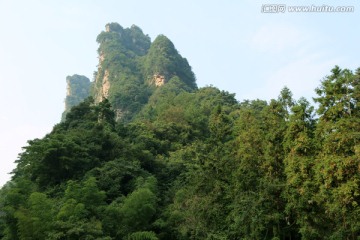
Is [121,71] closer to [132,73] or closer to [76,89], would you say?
[132,73]

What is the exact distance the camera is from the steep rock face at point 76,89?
3034 inches

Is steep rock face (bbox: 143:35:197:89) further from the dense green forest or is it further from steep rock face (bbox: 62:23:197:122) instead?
the dense green forest

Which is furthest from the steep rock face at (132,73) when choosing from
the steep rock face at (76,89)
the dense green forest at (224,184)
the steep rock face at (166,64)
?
the dense green forest at (224,184)

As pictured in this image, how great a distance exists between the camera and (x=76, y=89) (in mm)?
80125

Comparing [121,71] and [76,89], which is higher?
[76,89]

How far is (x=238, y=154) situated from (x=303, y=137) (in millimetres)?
2610

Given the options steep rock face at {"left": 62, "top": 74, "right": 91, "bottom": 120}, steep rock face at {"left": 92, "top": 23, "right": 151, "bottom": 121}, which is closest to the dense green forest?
steep rock face at {"left": 92, "top": 23, "right": 151, "bottom": 121}

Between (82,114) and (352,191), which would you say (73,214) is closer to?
(352,191)

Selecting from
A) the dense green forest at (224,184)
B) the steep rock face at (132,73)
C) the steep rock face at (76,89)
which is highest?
the steep rock face at (76,89)

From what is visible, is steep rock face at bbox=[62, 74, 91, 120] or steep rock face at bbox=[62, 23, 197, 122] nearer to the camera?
steep rock face at bbox=[62, 23, 197, 122]

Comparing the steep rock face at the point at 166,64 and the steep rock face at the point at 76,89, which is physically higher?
the steep rock face at the point at 76,89

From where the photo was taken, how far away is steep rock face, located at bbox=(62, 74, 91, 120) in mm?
77062

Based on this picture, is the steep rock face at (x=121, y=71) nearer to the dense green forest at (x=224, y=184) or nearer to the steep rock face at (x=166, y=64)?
the steep rock face at (x=166, y=64)

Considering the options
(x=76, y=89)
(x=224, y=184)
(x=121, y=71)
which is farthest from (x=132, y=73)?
(x=224, y=184)
